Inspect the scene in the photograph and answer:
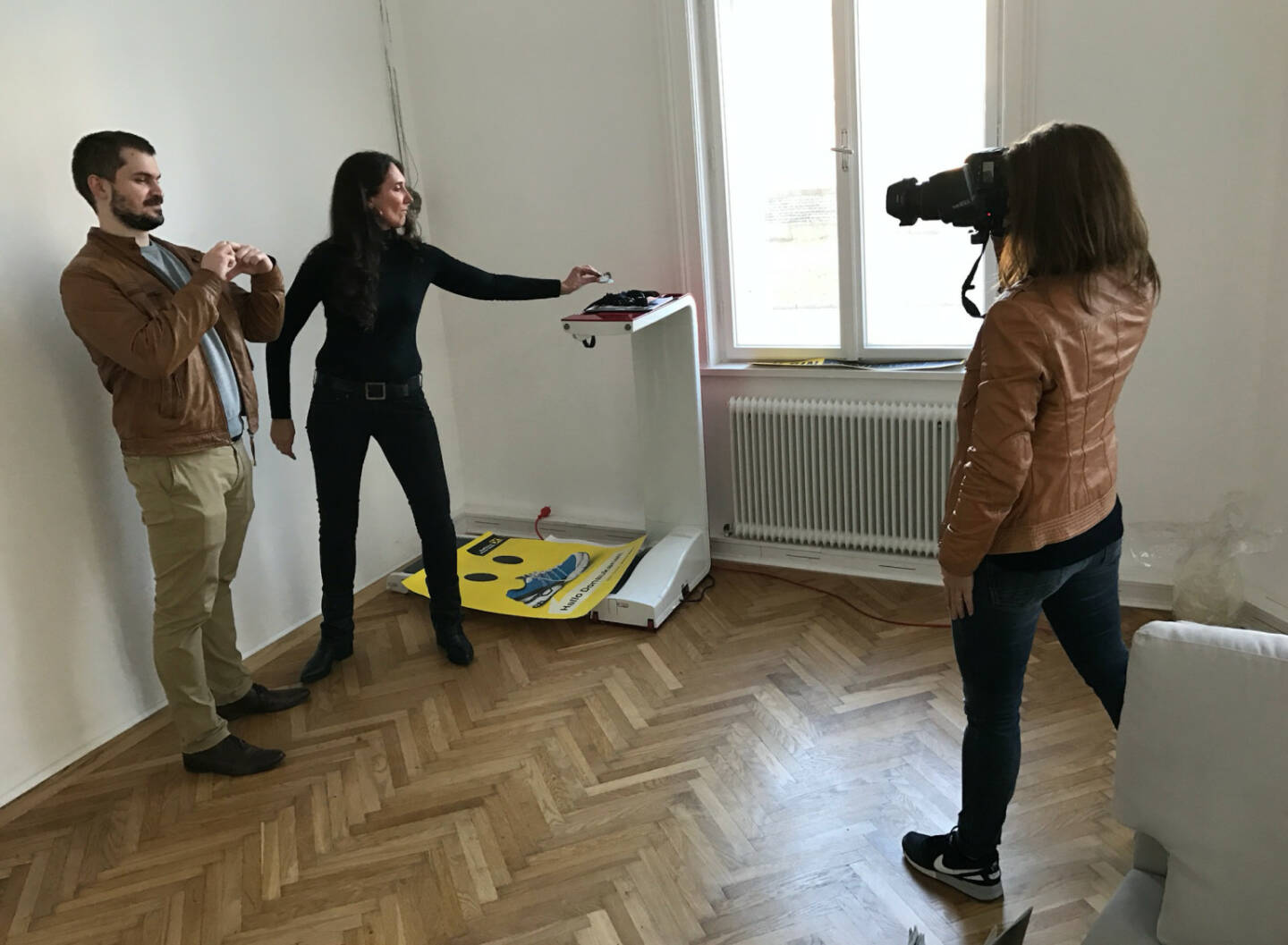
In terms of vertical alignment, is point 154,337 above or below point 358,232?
below

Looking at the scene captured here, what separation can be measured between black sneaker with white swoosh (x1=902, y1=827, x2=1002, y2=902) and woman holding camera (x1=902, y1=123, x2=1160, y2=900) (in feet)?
0.81

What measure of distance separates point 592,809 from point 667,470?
1425 millimetres

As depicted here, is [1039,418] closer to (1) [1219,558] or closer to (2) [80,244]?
(1) [1219,558]

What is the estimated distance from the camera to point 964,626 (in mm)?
1785

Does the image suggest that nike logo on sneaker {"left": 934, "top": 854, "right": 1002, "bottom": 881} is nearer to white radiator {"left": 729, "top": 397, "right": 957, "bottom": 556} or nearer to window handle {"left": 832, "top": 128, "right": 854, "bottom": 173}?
white radiator {"left": 729, "top": 397, "right": 957, "bottom": 556}

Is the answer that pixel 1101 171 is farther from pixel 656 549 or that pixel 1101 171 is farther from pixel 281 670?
pixel 281 670

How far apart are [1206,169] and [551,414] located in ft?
7.45

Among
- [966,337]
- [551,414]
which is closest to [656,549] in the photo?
[551,414]

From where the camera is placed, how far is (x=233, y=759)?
8.68ft

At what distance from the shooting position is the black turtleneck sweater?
2.85 meters

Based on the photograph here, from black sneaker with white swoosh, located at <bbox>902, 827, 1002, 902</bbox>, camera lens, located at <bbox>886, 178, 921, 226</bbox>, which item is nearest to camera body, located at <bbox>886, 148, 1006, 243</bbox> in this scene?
camera lens, located at <bbox>886, 178, 921, 226</bbox>

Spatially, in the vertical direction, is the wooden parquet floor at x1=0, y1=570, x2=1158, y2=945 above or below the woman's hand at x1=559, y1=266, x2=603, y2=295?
below

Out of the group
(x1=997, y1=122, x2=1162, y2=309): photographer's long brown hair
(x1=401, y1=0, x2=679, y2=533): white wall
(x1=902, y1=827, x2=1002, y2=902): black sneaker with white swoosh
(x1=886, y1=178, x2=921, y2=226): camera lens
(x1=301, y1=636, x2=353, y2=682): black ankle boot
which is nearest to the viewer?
(x1=997, y1=122, x2=1162, y2=309): photographer's long brown hair

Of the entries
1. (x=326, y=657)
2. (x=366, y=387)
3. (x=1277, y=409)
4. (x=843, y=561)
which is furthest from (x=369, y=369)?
(x=1277, y=409)
